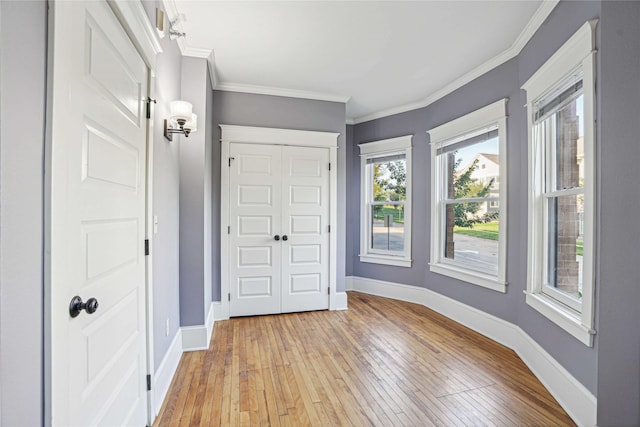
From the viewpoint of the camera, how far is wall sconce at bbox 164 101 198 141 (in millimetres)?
2125

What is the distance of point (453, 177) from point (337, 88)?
1.77 metres

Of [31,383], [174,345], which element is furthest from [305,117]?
[31,383]

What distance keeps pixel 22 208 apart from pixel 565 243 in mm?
2919

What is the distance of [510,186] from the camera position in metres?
2.77

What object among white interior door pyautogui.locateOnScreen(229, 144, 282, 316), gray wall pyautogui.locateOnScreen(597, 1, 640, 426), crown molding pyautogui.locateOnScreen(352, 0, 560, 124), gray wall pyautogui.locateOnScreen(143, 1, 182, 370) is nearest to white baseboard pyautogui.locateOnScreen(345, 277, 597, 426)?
gray wall pyautogui.locateOnScreen(597, 1, 640, 426)

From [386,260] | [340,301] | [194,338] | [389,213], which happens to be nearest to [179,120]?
[194,338]

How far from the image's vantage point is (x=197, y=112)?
2725mm

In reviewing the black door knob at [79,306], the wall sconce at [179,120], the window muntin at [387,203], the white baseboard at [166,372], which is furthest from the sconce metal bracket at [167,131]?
the window muntin at [387,203]

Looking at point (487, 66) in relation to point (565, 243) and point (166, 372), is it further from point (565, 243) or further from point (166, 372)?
point (166, 372)

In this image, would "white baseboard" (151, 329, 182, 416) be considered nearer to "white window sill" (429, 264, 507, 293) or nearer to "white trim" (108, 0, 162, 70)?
"white trim" (108, 0, 162, 70)

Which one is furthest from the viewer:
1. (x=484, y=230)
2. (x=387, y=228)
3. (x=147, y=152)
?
(x=387, y=228)

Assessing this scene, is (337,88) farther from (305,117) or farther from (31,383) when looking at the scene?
(31,383)

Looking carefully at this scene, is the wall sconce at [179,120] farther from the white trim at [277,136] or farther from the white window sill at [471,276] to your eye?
the white window sill at [471,276]

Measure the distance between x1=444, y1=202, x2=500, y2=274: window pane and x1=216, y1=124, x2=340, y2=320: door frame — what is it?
1.42 meters
